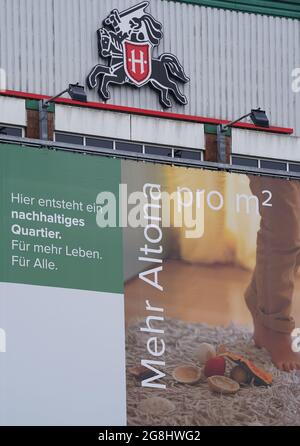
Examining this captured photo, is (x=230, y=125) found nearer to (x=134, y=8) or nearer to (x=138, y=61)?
(x=138, y=61)

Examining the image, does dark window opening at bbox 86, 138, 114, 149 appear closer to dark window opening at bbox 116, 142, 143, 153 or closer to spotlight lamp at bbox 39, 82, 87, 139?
dark window opening at bbox 116, 142, 143, 153

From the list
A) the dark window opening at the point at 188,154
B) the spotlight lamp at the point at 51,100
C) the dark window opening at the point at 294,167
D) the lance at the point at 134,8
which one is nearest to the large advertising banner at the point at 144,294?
the spotlight lamp at the point at 51,100

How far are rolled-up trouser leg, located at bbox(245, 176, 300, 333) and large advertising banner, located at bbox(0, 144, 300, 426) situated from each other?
38 millimetres

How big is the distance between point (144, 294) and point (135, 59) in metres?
8.28

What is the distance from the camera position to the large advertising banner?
55.7 m

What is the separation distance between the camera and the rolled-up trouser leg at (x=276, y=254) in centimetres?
5944

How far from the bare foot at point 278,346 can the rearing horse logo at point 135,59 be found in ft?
25.5

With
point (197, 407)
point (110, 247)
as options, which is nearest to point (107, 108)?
point (110, 247)

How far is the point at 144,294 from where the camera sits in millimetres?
57719

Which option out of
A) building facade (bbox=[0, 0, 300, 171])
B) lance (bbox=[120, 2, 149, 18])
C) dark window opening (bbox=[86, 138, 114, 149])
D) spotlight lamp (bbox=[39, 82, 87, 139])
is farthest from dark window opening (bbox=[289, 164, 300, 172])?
spotlight lamp (bbox=[39, 82, 87, 139])

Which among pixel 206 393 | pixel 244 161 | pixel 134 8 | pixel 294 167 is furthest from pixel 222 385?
pixel 134 8

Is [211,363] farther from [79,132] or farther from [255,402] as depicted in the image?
[79,132]

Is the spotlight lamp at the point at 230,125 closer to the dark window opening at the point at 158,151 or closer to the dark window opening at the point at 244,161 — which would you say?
the dark window opening at the point at 244,161

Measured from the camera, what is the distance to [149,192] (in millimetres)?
58844
